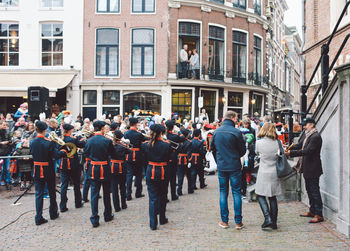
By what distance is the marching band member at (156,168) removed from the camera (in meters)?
6.17

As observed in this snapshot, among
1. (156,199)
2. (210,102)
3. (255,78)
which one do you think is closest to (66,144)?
(156,199)

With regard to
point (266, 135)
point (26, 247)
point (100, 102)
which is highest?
point (100, 102)

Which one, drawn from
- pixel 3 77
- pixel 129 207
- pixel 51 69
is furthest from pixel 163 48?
pixel 129 207

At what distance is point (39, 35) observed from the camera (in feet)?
68.7

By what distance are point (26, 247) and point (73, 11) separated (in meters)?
18.5

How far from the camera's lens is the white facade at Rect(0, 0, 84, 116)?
68.0 feet

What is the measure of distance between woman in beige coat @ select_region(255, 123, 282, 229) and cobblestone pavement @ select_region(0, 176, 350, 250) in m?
0.31

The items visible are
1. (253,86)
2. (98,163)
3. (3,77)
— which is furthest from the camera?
(253,86)

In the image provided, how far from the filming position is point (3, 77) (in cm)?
2061

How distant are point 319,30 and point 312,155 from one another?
6932 mm

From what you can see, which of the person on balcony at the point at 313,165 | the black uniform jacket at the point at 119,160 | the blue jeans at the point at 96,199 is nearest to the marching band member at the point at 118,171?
the black uniform jacket at the point at 119,160

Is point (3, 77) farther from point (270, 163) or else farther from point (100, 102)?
point (270, 163)

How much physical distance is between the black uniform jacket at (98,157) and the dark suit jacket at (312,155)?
3.67 metres

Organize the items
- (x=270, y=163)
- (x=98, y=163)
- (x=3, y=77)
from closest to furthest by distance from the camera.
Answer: (x=270, y=163)
(x=98, y=163)
(x=3, y=77)
